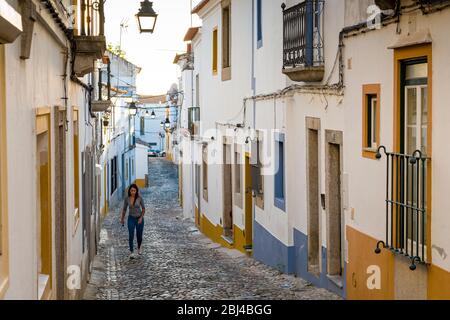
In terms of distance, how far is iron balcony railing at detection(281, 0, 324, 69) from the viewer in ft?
37.6

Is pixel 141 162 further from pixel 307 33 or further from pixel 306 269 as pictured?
pixel 307 33

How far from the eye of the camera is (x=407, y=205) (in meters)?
7.99

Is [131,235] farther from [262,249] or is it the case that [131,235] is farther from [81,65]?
[81,65]

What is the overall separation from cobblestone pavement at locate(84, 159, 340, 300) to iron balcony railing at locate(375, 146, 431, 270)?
101 inches

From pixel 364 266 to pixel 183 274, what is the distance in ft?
16.2

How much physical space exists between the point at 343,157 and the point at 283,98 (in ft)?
10.6

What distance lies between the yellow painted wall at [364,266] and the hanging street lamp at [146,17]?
4.86m

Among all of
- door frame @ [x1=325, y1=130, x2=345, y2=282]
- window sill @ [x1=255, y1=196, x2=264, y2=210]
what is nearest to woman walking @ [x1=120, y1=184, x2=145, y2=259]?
window sill @ [x1=255, y1=196, x2=264, y2=210]

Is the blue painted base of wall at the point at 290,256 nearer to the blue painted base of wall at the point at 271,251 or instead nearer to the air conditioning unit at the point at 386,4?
the blue painted base of wall at the point at 271,251

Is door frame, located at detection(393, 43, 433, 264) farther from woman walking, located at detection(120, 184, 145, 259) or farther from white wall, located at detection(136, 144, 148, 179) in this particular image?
white wall, located at detection(136, 144, 148, 179)

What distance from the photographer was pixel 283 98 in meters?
13.6

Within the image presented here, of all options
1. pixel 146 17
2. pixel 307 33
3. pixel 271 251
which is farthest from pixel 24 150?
pixel 271 251
